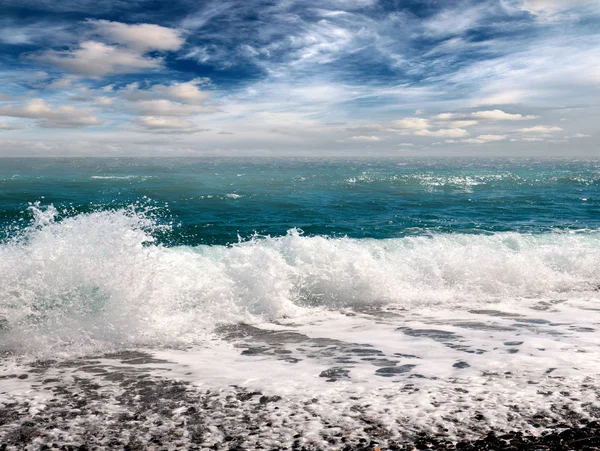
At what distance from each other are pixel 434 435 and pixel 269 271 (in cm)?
672

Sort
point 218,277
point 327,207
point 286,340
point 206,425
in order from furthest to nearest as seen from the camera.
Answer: point 327,207 < point 218,277 < point 286,340 < point 206,425

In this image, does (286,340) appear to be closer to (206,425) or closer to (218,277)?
(206,425)

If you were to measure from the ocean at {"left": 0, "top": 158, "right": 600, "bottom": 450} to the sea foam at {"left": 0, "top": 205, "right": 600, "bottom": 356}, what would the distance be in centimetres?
4

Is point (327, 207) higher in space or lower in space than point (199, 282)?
higher

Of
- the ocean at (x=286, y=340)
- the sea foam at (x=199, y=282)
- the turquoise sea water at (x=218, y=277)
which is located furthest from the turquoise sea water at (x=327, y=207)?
the sea foam at (x=199, y=282)

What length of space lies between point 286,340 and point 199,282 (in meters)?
3.51

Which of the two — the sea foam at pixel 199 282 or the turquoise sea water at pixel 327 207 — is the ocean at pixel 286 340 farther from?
the turquoise sea water at pixel 327 207

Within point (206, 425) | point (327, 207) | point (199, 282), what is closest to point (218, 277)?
point (199, 282)

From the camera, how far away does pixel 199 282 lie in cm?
1036

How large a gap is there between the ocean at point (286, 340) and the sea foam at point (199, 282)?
43 millimetres

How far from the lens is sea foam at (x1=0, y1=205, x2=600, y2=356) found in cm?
795

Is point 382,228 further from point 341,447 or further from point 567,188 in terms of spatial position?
point 567,188

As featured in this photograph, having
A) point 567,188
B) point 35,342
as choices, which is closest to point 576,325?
point 35,342

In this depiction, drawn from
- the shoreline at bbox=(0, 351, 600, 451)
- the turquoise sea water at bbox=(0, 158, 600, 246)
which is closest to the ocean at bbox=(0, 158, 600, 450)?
the shoreline at bbox=(0, 351, 600, 451)
